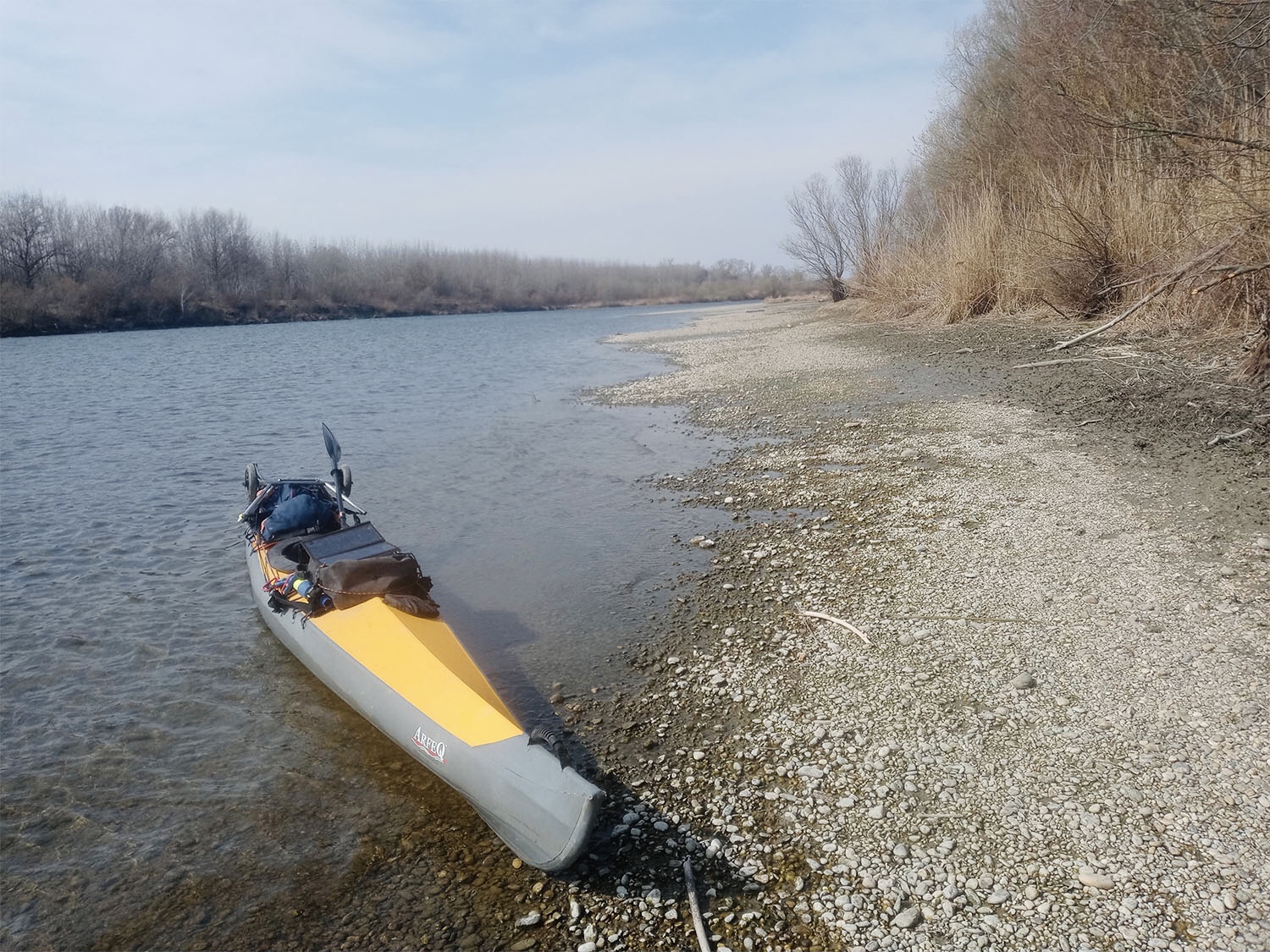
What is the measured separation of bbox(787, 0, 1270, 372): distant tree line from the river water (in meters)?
6.44

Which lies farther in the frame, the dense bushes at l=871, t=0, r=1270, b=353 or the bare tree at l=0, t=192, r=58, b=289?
the bare tree at l=0, t=192, r=58, b=289

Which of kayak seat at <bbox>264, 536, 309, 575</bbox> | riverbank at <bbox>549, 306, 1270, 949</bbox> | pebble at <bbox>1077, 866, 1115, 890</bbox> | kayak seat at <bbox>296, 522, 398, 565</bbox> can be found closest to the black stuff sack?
kayak seat at <bbox>264, 536, 309, 575</bbox>

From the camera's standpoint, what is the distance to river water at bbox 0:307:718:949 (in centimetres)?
385

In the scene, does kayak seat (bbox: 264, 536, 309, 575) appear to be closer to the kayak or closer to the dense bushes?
the kayak

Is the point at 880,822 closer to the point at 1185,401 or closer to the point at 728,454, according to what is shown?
the point at 728,454

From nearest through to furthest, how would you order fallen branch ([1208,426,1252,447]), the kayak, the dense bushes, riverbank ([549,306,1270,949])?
riverbank ([549,306,1270,949]), the kayak, fallen branch ([1208,426,1252,447]), the dense bushes

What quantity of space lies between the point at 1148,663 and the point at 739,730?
96.3 inches

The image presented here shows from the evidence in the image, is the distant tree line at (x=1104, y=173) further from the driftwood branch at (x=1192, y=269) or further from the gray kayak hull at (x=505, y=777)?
the gray kayak hull at (x=505, y=777)

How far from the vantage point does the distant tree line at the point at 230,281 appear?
49.5 m

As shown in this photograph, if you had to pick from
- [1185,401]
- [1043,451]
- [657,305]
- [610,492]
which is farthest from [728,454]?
[657,305]

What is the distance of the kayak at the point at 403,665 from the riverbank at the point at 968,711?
0.39m

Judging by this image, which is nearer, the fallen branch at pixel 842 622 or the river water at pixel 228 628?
the river water at pixel 228 628

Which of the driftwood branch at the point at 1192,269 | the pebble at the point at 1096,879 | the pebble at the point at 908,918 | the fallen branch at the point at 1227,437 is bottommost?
the pebble at the point at 908,918

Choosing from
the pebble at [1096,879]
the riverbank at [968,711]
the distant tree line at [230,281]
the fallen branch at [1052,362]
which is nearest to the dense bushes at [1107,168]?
the fallen branch at [1052,362]
